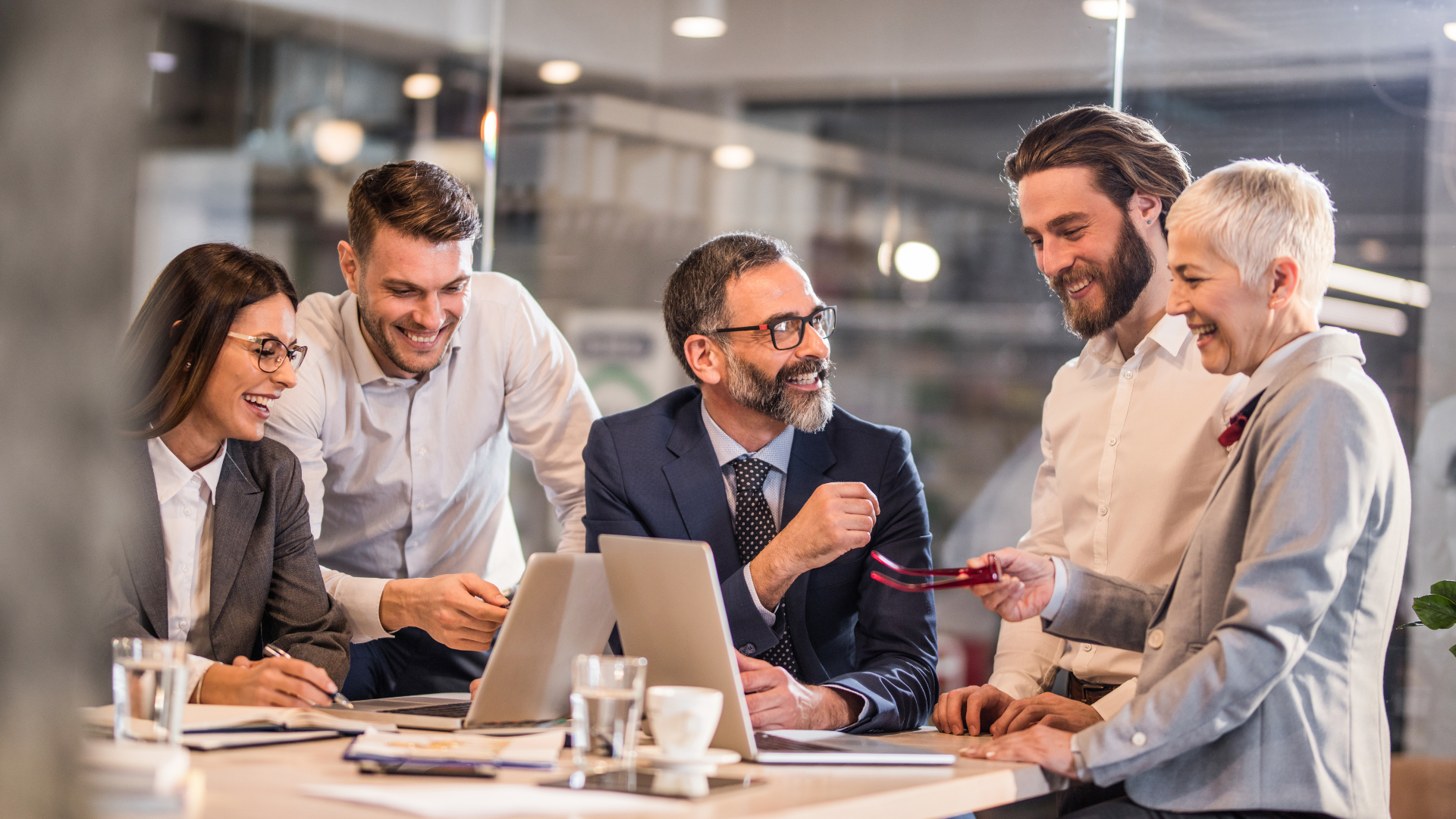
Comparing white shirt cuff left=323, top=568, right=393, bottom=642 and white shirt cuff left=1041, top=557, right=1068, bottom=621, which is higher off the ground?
white shirt cuff left=1041, top=557, right=1068, bottom=621

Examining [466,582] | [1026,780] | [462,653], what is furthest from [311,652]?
[1026,780]

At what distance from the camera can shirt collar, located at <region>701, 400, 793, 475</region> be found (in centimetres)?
242

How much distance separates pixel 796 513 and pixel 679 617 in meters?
0.81

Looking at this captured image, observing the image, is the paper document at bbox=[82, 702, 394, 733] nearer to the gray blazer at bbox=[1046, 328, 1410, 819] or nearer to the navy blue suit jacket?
the navy blue suit jacket

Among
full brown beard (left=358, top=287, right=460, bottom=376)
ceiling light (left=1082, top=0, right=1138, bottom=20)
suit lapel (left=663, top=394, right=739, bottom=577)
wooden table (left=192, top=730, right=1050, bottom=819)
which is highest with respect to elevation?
ceiling light (left=1082, top=0, right=1138, bottom=20)

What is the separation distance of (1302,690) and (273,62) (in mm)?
5436

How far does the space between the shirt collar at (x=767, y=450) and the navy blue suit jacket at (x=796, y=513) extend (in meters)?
0.02

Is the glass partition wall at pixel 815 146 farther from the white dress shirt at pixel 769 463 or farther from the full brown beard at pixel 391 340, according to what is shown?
the full brown beard at pixel 391 340

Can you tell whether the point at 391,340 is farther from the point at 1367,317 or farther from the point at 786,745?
the point at 1367,317

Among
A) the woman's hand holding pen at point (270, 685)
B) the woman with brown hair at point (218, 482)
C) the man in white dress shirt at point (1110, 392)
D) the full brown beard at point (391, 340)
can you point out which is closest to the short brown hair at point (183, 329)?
the woman with brown hair at point (218, 482)

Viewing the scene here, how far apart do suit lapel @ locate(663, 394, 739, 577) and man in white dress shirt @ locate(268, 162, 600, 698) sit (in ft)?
1.56

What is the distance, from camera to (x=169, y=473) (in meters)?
2.10

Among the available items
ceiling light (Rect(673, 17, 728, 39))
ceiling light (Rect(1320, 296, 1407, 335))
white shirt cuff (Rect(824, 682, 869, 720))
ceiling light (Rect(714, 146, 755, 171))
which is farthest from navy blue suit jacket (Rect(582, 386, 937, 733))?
ceiling light (Rect(673, 17, 728, 39))

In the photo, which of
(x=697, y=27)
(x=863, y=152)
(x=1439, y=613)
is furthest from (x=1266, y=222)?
(x=697, y=27)
